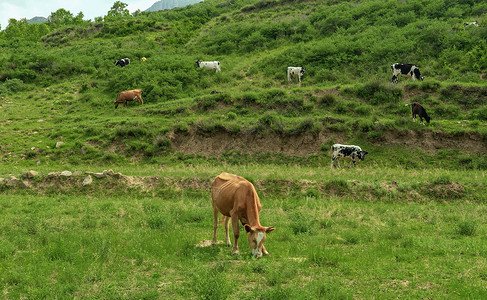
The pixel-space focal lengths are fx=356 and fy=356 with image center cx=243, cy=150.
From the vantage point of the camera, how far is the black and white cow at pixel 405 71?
1072 inches

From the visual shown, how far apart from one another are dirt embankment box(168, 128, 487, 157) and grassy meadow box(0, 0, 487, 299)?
0.10 m

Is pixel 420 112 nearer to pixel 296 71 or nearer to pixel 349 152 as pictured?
pixel 349 152

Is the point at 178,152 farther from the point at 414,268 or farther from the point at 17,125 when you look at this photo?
the point at 414,268

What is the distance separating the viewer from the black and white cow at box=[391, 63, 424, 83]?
27234mm

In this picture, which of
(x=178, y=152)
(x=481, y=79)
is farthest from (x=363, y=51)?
(x=178, y=152)

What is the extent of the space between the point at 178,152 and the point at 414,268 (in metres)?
18.1

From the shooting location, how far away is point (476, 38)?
96.7 ft

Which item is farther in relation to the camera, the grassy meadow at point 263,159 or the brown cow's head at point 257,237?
the brown cow's head at point 257,237

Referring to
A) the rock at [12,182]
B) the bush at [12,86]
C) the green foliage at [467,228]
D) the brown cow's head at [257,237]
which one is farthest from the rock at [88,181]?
the bush at [12,86]

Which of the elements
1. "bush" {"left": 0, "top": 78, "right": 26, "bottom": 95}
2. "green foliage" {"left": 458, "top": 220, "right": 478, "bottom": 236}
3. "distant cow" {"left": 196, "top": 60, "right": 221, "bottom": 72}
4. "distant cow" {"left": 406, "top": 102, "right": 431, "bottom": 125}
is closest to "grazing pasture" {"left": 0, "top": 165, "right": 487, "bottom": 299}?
"green foliage" {"left": 458, "top": 220, "right": 478, "bottom": 236}

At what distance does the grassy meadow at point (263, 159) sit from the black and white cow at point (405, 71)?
74 cm

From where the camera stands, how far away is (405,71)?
2755 centimetres

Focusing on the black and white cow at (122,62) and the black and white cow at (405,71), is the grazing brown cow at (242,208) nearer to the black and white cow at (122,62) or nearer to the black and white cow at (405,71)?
the black and white cow at (405,71)

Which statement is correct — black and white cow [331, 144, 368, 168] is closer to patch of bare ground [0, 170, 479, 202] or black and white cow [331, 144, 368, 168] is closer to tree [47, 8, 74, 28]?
patch of bare ground [0, 170, 479, 202]
